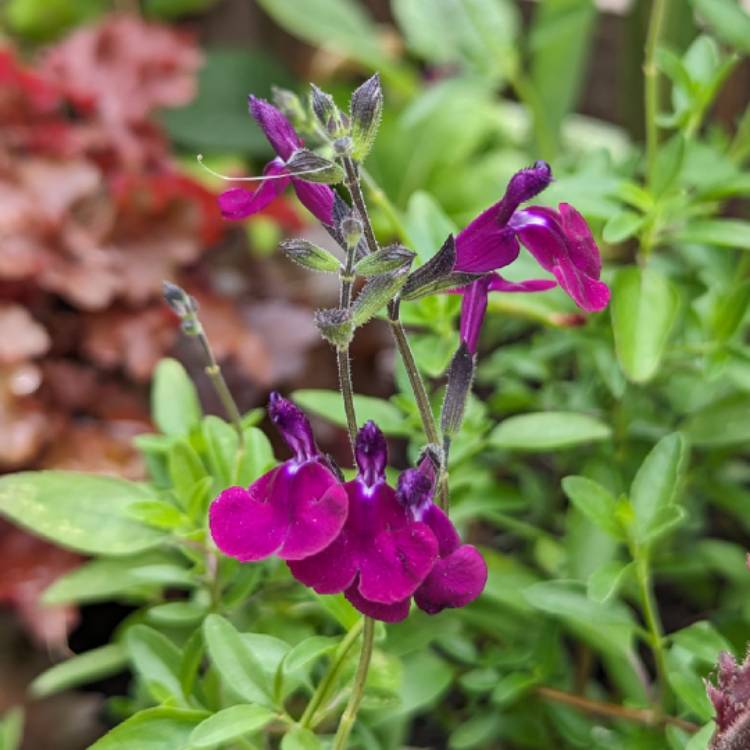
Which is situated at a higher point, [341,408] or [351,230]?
[351,230]

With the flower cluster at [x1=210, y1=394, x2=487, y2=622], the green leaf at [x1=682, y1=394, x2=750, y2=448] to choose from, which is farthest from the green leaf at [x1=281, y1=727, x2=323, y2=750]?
the green leaf at [x1=682, y1=394, x2=750, y2=448]

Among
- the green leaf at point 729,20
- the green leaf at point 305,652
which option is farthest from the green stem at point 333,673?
the green leaf at point 729,20

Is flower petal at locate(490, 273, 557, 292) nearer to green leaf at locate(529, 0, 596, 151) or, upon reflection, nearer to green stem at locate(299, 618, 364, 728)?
green stem at locate(299, 618, 364, 728)

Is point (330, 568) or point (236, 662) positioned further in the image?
point (236, 662)

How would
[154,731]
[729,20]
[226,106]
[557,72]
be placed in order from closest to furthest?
[154,731] → [729,20] → [557,72] → [226,106]

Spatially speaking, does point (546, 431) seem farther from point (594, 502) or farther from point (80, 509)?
point (80, 509)

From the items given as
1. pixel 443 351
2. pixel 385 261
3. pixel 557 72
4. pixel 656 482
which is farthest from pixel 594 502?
pixel 557 72
